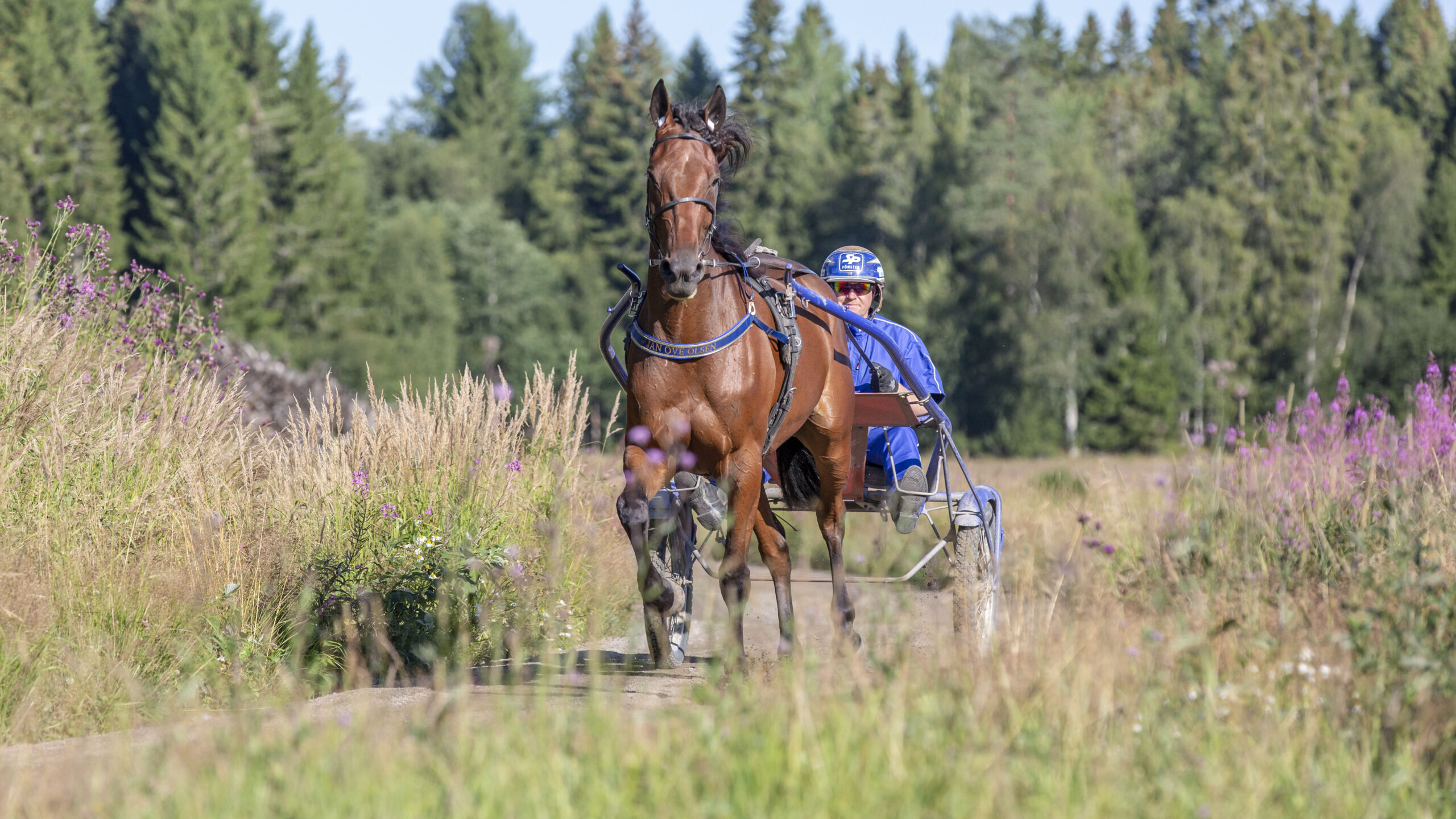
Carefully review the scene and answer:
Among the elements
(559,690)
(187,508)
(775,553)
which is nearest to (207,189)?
(187,508)

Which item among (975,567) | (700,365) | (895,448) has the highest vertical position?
(700,365)

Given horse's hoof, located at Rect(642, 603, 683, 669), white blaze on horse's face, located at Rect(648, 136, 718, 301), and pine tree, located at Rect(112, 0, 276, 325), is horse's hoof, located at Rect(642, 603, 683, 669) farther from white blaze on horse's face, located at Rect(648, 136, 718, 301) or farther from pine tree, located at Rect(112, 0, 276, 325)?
pine tree, located at Rect(112, 0, 276, 325)

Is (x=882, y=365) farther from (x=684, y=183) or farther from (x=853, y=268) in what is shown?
(x=684, y=183)

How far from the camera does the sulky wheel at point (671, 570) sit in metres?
5.98

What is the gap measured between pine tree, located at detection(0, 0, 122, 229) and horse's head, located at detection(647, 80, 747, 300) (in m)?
38.7

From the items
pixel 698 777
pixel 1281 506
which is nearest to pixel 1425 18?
pixel 1281 506

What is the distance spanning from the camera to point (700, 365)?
17.8ft

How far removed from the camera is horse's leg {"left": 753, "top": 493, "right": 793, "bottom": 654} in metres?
6.12

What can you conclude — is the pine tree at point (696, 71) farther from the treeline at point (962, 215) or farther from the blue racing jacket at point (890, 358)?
the blue racing jacket at point (890, 358)

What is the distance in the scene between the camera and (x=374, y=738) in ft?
11.5

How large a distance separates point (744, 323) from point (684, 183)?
610 millimetres

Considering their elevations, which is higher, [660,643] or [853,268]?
[853,268]

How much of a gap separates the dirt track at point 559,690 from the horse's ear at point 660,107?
1957mm

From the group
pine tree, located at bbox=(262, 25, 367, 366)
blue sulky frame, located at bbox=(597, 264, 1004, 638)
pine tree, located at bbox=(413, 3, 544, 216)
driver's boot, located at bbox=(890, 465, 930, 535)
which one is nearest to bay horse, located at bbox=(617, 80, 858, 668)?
blue sulky frame, located at bbox=(597, 264, 1004, 638)
